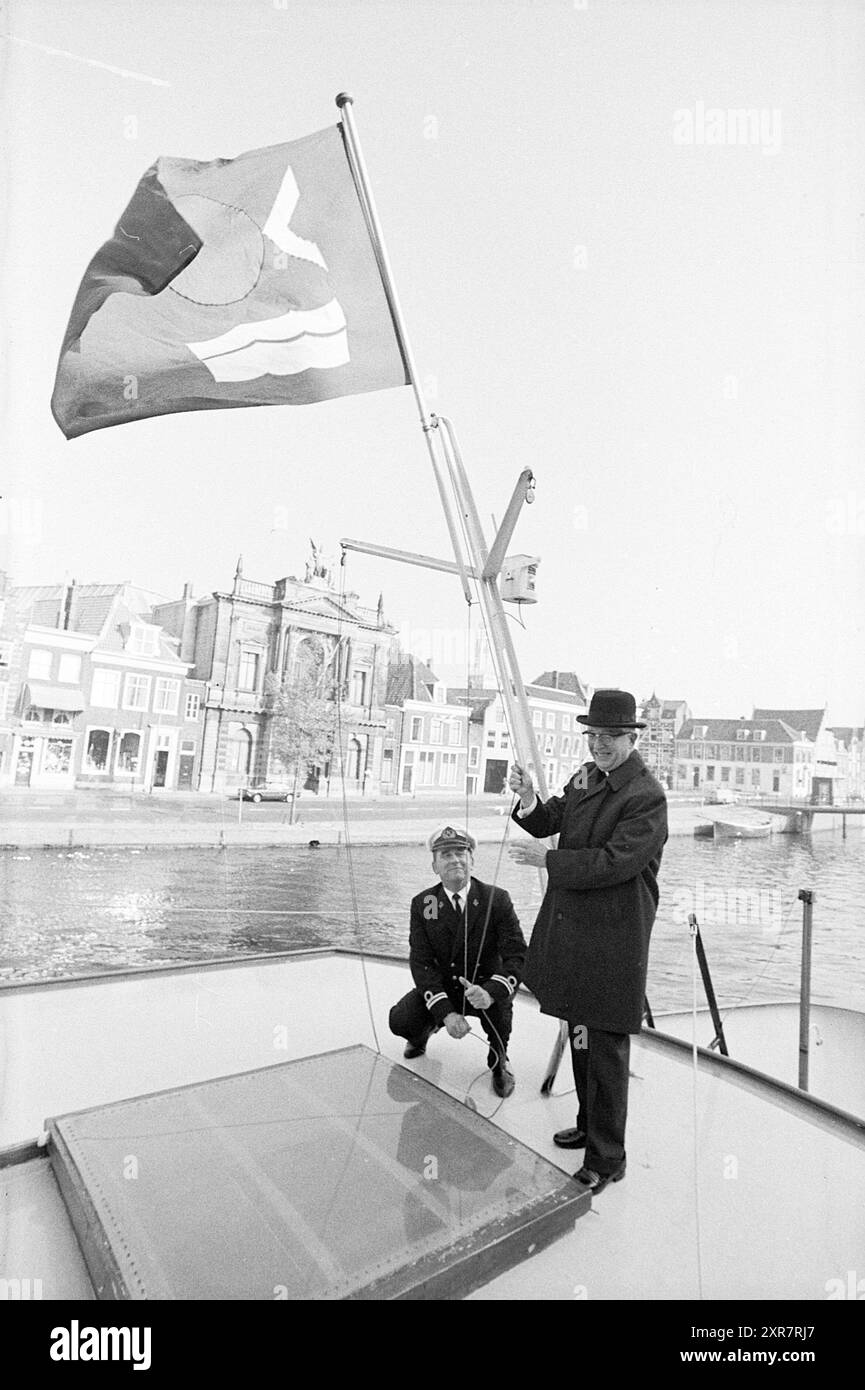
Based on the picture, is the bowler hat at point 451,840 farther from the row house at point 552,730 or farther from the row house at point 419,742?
the row house at point 419,742

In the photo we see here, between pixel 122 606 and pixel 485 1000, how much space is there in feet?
80.5

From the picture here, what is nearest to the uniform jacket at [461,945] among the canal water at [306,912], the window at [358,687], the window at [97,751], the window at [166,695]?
the canal water at [306,912]

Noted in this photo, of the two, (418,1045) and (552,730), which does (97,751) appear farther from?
(418,1045)

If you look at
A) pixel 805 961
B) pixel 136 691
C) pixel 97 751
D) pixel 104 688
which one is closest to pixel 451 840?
pixel 805 961

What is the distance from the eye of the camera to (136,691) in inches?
883

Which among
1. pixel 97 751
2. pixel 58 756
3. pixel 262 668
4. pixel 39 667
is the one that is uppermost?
pixel 262 668

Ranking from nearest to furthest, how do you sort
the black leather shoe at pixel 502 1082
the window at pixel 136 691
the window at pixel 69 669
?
the black leather shoe at pixel 502 1082
the window at pixel 69 669
the window at pixel 136 691

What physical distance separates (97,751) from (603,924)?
74.8ft

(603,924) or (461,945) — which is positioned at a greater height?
(603,924)

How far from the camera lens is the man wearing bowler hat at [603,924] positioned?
1.80 metres

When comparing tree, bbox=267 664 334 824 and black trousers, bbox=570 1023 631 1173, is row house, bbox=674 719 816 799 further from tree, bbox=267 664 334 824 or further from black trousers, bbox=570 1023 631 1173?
black trousers, bbox=570 1023 631 1173

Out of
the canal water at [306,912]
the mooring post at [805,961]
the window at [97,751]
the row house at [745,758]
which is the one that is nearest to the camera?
the mooring post at [805,961]

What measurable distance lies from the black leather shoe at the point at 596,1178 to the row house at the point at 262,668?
815 inches

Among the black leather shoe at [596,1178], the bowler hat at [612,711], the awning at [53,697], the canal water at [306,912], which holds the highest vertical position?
the awning at [53,697]
